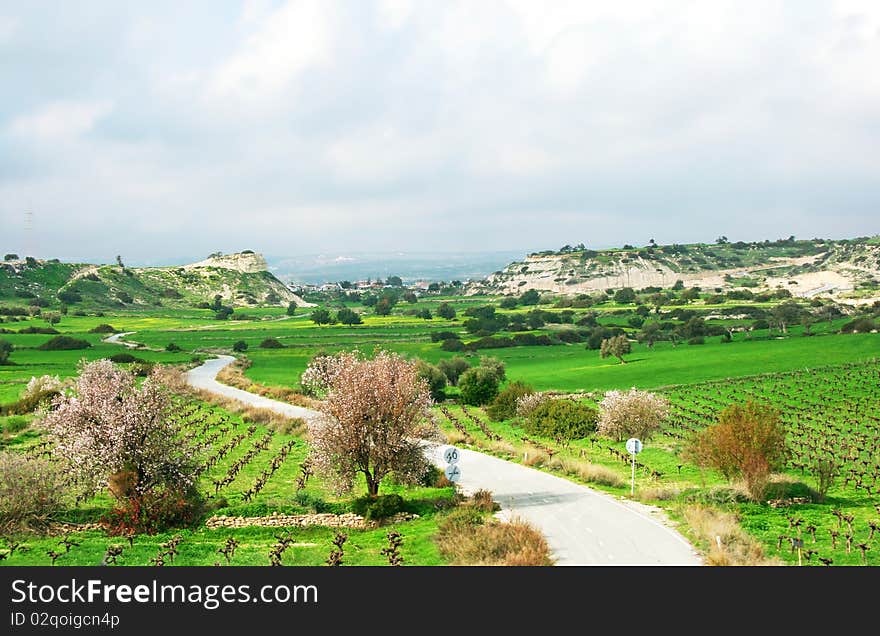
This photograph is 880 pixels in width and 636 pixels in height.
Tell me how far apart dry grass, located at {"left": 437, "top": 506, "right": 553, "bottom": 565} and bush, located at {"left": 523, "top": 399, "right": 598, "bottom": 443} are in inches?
1046

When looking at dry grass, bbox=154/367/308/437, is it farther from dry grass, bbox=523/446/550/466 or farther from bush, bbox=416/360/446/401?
bush, bbox=416/360/446/401

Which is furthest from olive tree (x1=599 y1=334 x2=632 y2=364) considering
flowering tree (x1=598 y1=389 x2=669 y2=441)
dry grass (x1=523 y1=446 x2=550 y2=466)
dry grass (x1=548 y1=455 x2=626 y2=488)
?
dry grass (x1=548 y1=455 x2=626 y2=488)

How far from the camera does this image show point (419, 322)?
519ft

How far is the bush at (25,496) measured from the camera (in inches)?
963

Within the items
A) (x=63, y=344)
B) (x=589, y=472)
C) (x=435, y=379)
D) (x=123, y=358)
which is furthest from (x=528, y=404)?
(x=63, y=344)

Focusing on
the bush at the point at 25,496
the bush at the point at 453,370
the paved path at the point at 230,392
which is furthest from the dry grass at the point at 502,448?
the bush at the point at 453,370

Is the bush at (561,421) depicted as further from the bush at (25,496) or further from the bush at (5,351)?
the bush at (5,351)

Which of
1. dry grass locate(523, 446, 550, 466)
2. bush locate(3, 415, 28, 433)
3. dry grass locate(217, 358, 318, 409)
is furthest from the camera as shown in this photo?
dry grass locate(217, 358, 318, 409)

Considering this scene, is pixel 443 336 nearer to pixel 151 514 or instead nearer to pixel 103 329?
pixel 103 329

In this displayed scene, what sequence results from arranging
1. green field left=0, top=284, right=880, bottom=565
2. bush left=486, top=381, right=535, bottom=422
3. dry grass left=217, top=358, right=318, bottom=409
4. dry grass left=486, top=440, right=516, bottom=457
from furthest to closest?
dry grass left=217, top=358, right=318, bottom=409 < bush left=486, top=381, right=535, bottom=422 < dry grass left=486, top=440, right=516, bottom=457 < green field left=0, top=284, right=880, bottom=565

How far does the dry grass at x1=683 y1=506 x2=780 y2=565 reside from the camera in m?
19.3

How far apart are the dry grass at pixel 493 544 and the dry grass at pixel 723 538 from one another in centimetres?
454
